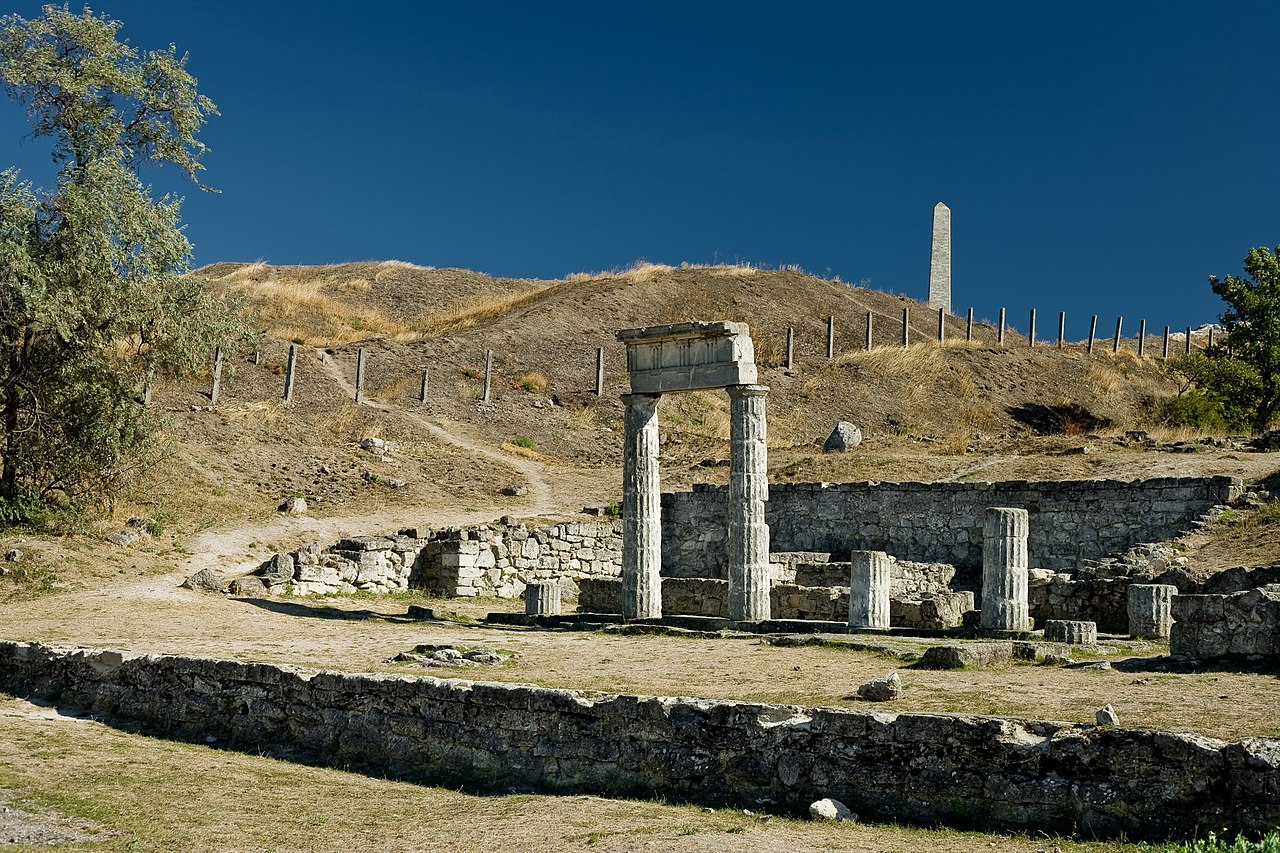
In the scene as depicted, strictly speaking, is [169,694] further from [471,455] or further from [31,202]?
[471,455]

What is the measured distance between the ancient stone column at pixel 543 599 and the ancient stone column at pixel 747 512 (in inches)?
141

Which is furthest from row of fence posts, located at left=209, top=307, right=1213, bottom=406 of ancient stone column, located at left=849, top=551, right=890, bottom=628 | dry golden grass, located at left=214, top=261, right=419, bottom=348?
ancient stone column, located at left=849, top=551, right=890, bottom=628

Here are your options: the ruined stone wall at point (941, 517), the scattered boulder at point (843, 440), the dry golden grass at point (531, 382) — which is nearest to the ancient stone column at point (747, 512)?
the ruined stone wall at point (941, 517)

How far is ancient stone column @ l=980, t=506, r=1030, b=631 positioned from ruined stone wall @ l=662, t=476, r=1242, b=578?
876 cm

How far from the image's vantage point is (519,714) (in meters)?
11.5

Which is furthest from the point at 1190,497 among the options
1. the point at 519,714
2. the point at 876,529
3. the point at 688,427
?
the point at 688,427

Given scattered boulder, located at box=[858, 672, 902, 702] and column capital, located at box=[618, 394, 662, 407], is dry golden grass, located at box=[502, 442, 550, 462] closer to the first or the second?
column capital, located at box=[618, 394, 662, 407]

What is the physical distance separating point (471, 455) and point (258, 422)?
6.78 metres

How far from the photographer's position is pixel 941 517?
3081 cm

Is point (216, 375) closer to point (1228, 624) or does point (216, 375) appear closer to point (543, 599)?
point (543, 599)

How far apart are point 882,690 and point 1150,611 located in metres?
8.42

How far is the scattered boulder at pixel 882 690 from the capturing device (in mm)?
11789

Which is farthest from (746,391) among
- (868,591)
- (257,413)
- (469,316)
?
(469,316)

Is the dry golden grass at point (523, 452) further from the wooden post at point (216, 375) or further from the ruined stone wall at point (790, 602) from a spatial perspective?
the ruined stone wall at point (790, 602)
